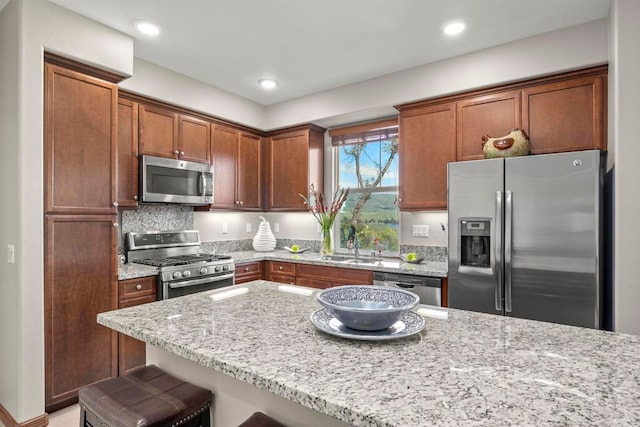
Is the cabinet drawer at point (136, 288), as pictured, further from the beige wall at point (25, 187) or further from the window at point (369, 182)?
the window at point (369, 182)

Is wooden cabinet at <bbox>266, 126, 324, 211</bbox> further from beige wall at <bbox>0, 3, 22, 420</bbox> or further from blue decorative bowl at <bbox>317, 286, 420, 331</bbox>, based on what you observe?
blue decorative bowl at <bbox>317, 286, 420, 331</bbox>

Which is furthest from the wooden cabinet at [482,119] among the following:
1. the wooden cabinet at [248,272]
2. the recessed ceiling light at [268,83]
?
the wooden cabinet at [248,272]

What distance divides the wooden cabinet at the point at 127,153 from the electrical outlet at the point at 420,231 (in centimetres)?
262

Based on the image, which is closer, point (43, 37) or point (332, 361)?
point (332, 361)

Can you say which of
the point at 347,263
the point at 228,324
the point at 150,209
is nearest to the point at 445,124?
the point at 347,263

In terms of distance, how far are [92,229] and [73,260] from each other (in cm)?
24

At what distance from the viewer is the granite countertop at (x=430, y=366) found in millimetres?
716

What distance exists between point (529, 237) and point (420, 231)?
1280mm

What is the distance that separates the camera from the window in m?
3.94

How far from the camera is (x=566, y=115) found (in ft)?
8.68

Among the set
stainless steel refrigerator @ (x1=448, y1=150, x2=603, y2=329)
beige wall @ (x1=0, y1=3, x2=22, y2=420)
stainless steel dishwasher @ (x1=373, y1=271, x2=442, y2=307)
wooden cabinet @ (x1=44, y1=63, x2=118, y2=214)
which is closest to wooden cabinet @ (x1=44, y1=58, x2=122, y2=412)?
wooden cabinet @ (x1=44, y1=63, x2=118, y2=214)

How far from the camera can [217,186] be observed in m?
3.81

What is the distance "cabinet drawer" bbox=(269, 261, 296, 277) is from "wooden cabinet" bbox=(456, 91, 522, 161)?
1.91 metres

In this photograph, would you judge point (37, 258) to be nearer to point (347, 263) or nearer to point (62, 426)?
point (62, 426)
